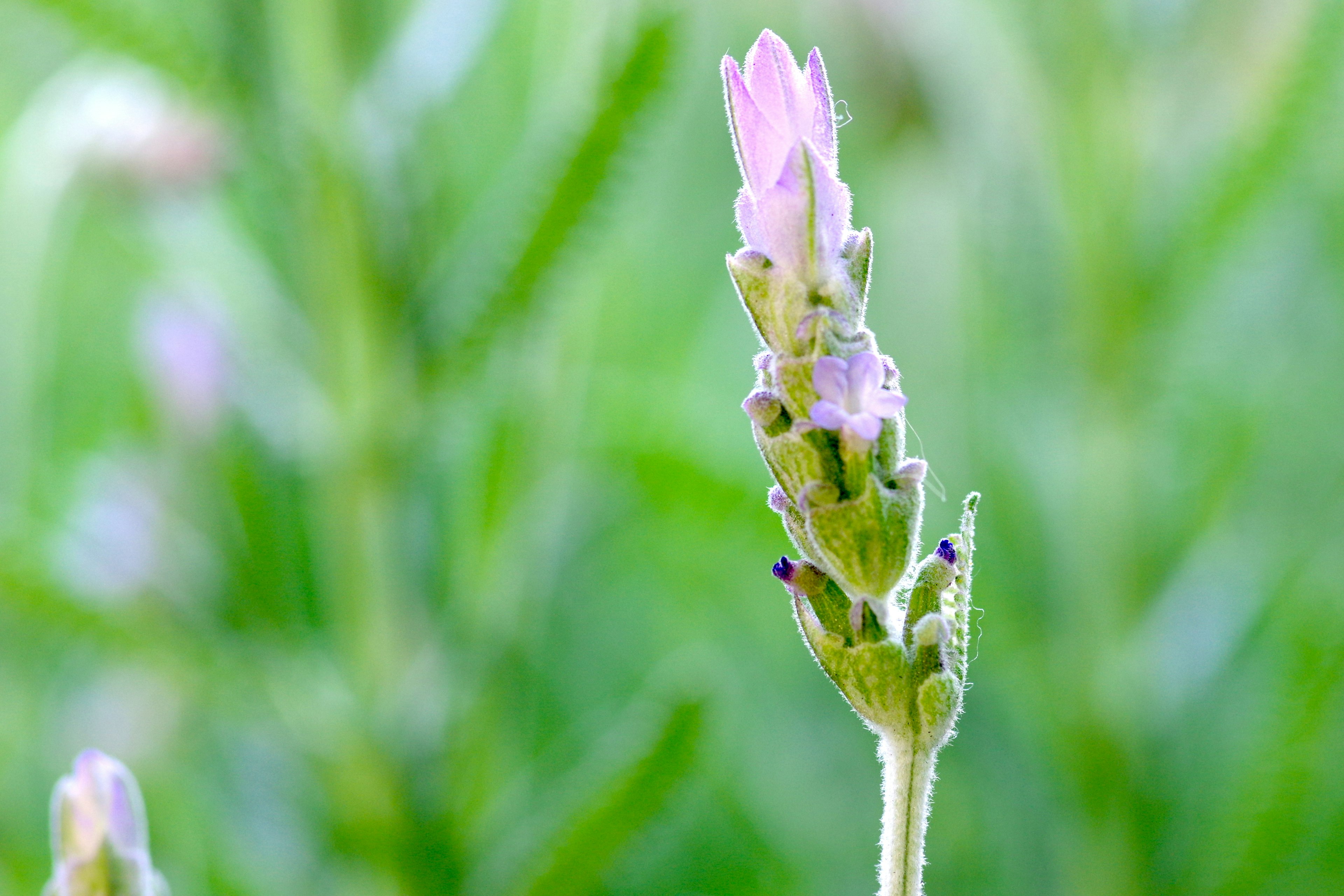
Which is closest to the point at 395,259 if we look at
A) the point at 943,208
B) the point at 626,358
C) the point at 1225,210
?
the point at 1225,210

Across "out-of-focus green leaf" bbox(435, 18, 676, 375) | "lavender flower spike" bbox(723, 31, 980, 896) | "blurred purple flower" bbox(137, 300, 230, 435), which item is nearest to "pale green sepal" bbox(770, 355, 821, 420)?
"lavender flower spike" bbox(723, 31, 980, 896)

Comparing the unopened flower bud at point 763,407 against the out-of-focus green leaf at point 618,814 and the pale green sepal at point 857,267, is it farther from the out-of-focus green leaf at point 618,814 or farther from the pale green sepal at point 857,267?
the out-of-focus green leaf at point 618,814

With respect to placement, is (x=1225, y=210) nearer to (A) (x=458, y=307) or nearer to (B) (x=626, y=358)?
(A) (x=458, y=307)

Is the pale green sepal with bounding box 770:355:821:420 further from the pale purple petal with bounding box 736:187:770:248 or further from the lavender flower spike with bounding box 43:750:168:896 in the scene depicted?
the lavender flower spike with bounding box 43:750:168:896

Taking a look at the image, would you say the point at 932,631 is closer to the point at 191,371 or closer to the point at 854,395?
the point at 854,395

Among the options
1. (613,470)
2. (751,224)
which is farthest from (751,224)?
(613,470)

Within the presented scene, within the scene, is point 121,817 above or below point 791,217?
below

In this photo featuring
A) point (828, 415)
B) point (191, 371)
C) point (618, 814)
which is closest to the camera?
point (828, 415)

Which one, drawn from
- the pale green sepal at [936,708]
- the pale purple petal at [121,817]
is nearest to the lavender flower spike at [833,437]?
the pale green sepal at [936,708]
